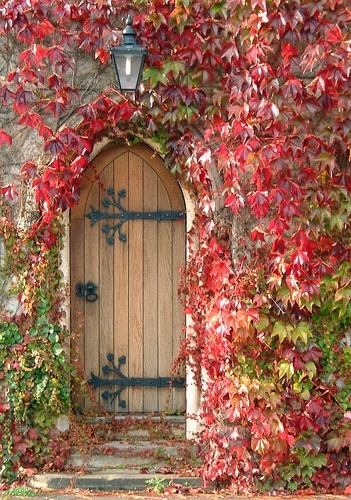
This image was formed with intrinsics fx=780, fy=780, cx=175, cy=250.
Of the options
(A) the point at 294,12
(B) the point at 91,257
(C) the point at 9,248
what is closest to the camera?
(A) the point at 294,12

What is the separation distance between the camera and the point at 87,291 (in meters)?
5.97

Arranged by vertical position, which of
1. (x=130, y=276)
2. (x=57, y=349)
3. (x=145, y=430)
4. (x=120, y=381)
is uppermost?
(x=130, y=276)

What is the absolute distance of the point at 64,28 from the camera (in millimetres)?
5539

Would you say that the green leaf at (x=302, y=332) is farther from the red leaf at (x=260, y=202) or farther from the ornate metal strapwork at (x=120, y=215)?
the ornate metal strapwork at (x=120, y=215)

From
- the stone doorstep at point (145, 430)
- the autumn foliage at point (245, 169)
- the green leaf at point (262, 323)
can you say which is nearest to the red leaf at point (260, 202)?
the autumn foliage at point (245, 169)

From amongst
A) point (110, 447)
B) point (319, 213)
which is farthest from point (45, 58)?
point (110, 447)

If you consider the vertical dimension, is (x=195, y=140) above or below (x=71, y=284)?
above

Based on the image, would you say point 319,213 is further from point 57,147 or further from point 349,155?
point 57,147

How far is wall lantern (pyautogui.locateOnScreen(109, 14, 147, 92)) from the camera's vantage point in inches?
203

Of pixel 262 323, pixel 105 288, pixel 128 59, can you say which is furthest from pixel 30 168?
pixel 262 323

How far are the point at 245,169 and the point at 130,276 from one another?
1315mm

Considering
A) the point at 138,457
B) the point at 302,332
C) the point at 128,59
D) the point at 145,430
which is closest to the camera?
the point at 128,59

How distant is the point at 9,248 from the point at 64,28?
5.30 ft

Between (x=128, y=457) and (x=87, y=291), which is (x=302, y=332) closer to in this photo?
(x=128, y=457)
